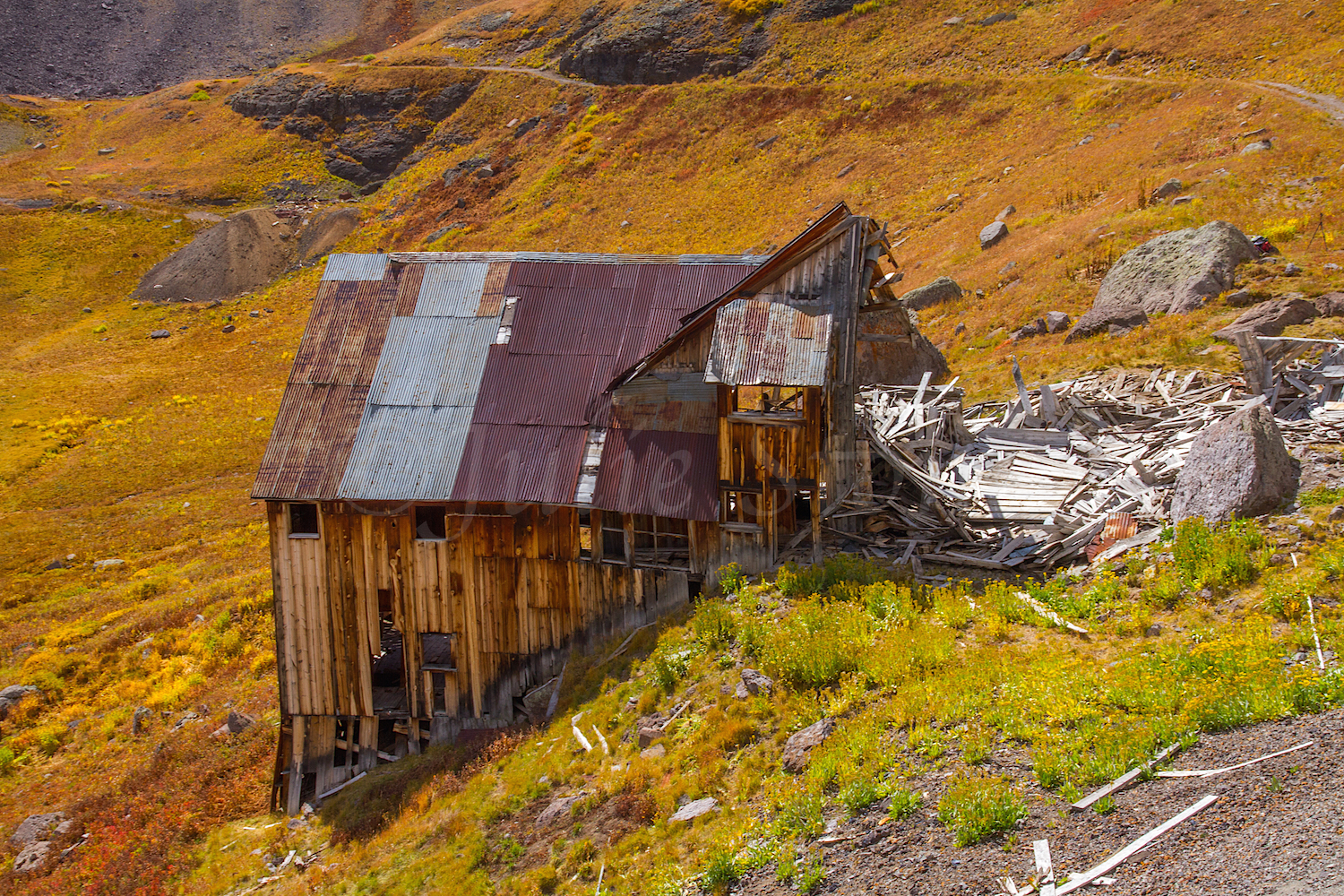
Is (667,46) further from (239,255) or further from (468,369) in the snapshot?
(468,369)

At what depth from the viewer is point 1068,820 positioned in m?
8.10

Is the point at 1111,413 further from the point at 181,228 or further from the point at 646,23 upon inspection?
the point at 181,228

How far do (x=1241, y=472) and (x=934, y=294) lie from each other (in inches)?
826

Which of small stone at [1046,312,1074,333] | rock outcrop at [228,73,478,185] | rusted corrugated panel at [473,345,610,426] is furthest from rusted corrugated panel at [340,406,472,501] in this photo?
rock outcrop at [228,73,478,185]

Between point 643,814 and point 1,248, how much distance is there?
266 ft

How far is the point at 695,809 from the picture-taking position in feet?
34.9

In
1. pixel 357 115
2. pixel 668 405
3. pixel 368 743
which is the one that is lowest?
pixel 368 743

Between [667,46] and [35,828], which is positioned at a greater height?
[667,46]

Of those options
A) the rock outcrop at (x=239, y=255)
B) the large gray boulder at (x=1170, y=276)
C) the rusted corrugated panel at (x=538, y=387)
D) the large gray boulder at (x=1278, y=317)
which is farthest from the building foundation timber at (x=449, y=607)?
the rock outcrop at (x=239, y=255)

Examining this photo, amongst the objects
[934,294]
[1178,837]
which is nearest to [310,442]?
[1178,837]

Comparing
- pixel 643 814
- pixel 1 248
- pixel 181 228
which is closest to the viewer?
pixel 643 814

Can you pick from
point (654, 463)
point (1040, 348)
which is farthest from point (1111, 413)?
point (654, 463)

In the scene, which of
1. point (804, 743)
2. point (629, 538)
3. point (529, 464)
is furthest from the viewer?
point (629, 538)

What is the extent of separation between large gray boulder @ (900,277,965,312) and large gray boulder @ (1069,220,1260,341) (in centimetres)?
747
